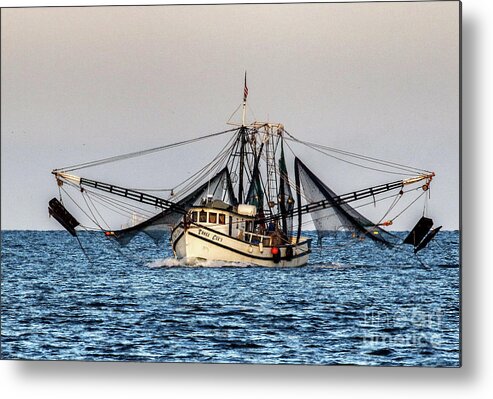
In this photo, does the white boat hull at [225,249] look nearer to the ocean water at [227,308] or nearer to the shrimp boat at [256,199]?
the shrimp boat at [256,199]

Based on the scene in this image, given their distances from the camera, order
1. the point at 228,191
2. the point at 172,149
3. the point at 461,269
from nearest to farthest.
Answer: the point at 461,269
the point at 172,149
the point at 228,191

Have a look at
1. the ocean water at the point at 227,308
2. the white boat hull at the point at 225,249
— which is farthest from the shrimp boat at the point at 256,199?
the ocean water at the point at 227,308

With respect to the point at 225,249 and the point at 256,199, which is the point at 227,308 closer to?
the point at 256,199

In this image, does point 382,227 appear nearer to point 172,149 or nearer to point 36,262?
point 172,149

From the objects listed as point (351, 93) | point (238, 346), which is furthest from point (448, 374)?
point (351, 93)

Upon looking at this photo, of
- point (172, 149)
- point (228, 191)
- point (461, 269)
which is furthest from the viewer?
point (228, 191)

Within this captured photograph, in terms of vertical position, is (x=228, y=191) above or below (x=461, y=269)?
above

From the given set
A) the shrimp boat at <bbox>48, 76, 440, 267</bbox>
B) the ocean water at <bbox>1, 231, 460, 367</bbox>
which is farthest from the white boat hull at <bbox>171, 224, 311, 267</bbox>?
the ocean water at <bbox>1, 231, 460, 367</bbox>
